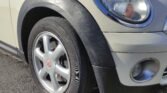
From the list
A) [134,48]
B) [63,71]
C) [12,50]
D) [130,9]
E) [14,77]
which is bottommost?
[14,77]

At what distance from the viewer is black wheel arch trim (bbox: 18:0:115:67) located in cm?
252

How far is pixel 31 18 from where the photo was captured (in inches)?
126

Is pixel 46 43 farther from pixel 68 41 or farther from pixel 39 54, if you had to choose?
pixel 68 41

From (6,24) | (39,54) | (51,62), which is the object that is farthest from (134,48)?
(6,24)

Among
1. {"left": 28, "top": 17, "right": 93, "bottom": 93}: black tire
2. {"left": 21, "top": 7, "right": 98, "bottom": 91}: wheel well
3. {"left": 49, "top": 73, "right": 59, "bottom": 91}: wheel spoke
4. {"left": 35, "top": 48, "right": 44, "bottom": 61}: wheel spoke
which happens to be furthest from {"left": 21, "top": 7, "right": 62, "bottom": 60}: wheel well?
{"left": 49, "top": 73, "right": 59, "bottom": 91}: wheel spoke

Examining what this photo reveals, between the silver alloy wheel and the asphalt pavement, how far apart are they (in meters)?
0.31

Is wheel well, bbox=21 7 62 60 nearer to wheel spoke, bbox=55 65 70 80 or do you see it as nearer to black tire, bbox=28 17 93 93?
black tire, bbox=28 17 93 93

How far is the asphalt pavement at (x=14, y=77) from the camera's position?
3.50 metres

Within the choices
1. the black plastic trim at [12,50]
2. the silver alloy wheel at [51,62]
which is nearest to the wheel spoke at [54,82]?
the silver alloy wheel at [51,62]

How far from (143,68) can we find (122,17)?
0.38 metres

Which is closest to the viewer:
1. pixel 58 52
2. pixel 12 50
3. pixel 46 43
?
pixel 58 52

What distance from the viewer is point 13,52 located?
12.1 ft

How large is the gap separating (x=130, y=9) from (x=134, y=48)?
271 mm

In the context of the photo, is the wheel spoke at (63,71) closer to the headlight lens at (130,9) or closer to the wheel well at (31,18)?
the wheel well at (31,18)
